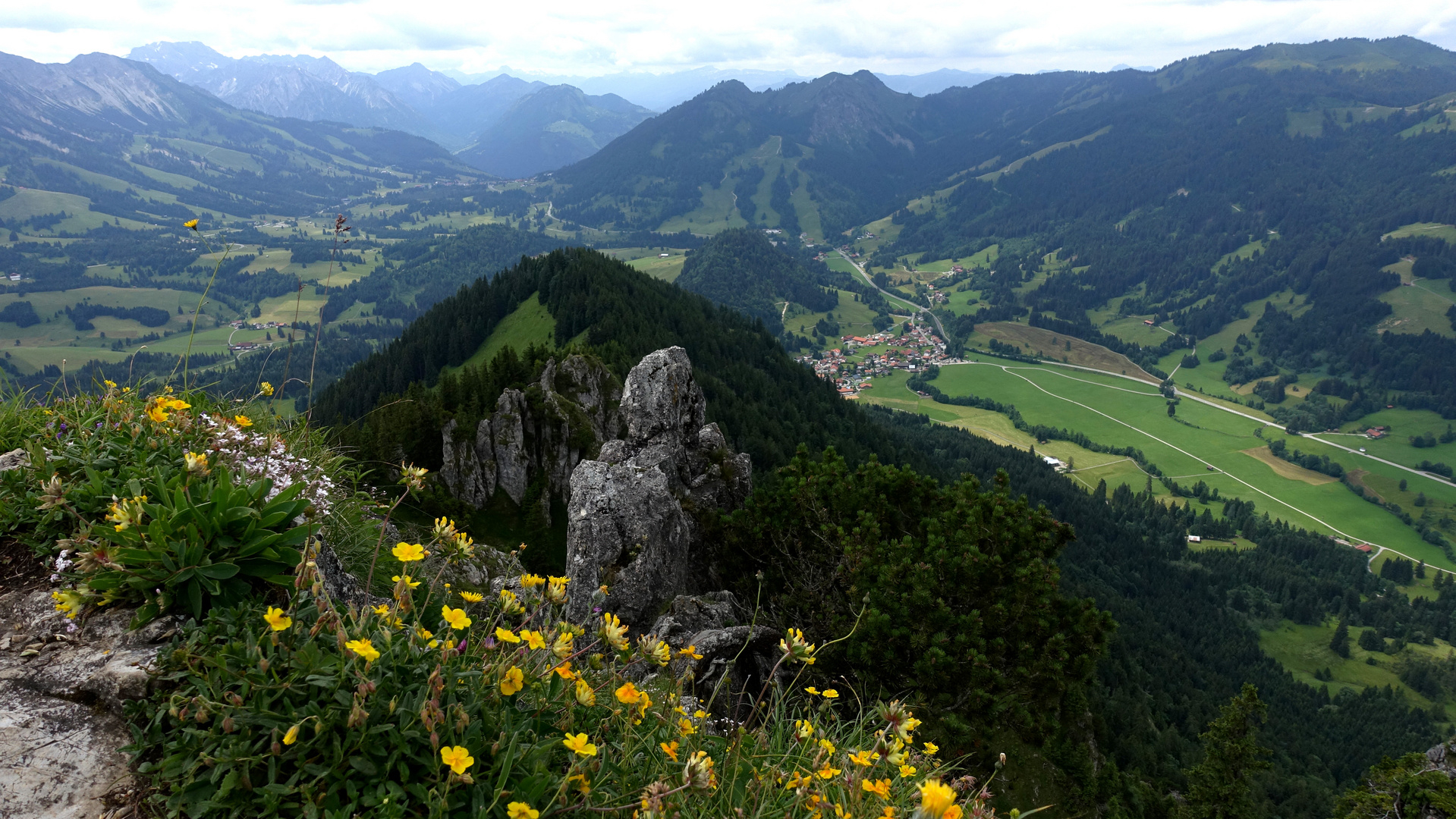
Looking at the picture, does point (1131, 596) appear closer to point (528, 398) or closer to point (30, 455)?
point (528, 398)

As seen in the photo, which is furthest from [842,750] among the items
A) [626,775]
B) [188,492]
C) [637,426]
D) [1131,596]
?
[1131,596]

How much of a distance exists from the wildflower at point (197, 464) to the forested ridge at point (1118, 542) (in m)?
30.9

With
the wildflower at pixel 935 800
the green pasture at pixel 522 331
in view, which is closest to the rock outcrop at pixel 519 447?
the wildflower at pixel 935 800

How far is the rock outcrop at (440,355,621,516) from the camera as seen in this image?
126 ft

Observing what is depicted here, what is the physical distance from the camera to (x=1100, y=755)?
22641 mm

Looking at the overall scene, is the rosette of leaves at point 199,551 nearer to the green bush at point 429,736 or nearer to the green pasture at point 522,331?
the green bush at point 429,736

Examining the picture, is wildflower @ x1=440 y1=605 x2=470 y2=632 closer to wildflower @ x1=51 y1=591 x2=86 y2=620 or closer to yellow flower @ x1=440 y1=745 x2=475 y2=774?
yellow flower @ x1=440 y1=745 x2=475 y2=774

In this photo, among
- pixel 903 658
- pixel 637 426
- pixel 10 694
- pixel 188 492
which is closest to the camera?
pixel 10 694

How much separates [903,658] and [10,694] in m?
15.3

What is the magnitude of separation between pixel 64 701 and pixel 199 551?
3.61 feet

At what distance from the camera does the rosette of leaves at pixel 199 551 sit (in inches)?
175

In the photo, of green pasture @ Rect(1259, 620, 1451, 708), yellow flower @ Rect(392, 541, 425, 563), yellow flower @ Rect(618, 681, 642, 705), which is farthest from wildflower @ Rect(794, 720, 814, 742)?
green pasture @ Rect(1259, 620, 1451, 708)

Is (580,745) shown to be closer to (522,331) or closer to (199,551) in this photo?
(199,551)

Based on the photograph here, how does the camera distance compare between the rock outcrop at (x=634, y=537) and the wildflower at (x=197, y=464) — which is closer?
the wildflower at (x=197, y=464)
